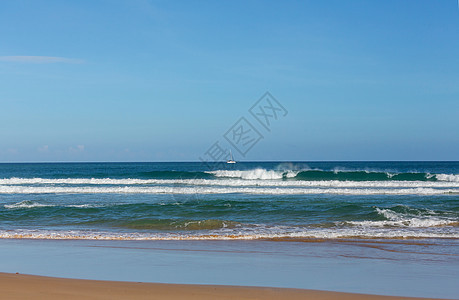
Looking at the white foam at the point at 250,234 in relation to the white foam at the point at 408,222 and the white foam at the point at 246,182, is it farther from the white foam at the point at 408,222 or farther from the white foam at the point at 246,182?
the white foam at the point at 246,182

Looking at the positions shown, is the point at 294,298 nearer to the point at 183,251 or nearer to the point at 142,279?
the point at 142,279

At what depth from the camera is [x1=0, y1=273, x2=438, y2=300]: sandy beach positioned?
5.60 meters

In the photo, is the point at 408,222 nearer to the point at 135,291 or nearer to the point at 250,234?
the point at 250,234

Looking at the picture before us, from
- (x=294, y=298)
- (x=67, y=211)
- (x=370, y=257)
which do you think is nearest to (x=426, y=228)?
(x=370, y=257)

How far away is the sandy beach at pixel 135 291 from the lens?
5.60 meters

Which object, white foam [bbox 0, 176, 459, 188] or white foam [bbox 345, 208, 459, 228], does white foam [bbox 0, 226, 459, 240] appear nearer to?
white foam [bbox 345, 208, 459, 228]

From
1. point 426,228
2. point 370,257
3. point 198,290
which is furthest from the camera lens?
point 426,228

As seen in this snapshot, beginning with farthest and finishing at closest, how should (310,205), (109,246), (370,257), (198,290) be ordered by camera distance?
(310,205) < (109,246) < (370,257) < (198,290)

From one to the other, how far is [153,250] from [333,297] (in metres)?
4.74

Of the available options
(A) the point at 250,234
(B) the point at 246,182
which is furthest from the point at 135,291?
(B) the point at 246,182

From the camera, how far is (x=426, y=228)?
481 inches

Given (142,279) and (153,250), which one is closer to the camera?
(142,279)

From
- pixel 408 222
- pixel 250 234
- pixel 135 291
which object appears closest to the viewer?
pixel 135 291

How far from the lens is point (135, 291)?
5.82 meters
